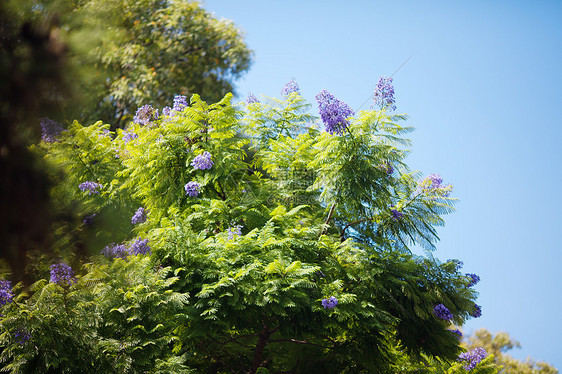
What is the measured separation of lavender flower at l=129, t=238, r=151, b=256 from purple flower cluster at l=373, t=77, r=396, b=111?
385cm

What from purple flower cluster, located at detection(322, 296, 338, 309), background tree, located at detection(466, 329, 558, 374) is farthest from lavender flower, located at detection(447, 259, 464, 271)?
background tree, located at detection(466, 329, 558, 374)

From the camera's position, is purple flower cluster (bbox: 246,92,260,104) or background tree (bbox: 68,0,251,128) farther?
background tree (bbox: 68,0,251,128)

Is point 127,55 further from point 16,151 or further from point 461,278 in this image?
point 16,151

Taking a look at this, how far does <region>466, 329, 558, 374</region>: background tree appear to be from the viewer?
2114cm

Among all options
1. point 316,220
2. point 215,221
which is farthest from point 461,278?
point 215,221

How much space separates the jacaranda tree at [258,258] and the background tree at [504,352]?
14773 millimetres

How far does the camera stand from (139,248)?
617cm

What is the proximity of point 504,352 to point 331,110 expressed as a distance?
832 inches

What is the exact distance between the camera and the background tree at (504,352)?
832 inches

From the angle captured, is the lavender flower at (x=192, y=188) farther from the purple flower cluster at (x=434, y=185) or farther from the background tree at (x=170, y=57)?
the background tree at (x=170, y=57)

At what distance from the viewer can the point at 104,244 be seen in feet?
9.03

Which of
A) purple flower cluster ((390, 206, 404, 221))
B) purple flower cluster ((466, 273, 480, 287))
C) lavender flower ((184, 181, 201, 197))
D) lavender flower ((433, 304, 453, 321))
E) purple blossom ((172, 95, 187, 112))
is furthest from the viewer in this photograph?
purple blossom ((172, 95, 187, 112))

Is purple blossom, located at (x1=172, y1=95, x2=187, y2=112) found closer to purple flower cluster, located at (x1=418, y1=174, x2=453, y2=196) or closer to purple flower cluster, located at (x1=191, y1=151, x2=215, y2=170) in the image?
purple flower cluster, located at (x1=191, y1=151, x2=215, y2=170)

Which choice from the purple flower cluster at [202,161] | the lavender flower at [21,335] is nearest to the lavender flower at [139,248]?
the purple flower cluster at [202,161]
